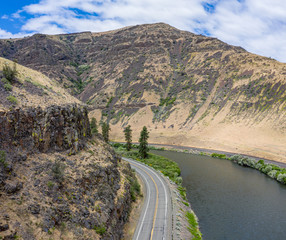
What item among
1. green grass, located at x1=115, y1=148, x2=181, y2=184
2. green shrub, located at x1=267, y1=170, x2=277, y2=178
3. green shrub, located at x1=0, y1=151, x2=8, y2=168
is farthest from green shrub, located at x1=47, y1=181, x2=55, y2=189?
green shrub, located at x1=267, y1=170, x2=277, y2=178

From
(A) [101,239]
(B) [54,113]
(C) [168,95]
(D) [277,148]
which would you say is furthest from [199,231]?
(C) [168,95]

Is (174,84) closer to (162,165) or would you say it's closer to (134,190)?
(162,165)

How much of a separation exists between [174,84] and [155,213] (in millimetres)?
100685

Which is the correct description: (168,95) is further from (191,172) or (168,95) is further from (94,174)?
(94,174)

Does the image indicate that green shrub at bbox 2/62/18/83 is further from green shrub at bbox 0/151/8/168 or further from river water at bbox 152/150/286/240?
river water at bbox 152/150/286/240

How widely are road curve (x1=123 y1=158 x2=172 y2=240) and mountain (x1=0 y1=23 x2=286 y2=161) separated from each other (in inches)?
1627

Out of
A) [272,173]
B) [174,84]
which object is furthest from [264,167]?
[174,84]

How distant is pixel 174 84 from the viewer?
395ft

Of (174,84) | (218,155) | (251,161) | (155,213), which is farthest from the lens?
(174,84)

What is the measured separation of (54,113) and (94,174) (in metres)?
8.09

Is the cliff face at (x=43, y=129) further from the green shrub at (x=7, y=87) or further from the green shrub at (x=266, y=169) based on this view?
the green shrub at (x=266, y=169)

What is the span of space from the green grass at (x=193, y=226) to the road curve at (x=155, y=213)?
297 cm

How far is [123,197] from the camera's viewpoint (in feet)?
87.3

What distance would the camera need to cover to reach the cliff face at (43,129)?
1761 centimetres
